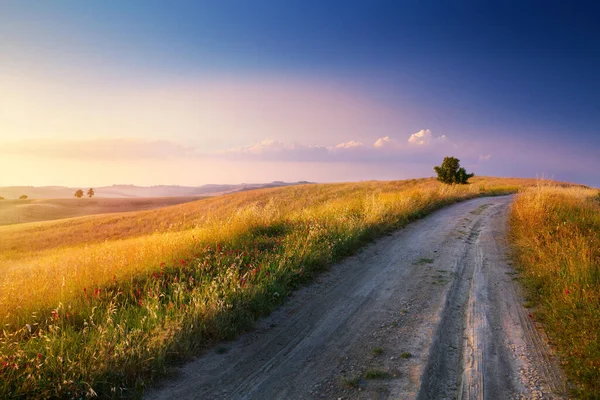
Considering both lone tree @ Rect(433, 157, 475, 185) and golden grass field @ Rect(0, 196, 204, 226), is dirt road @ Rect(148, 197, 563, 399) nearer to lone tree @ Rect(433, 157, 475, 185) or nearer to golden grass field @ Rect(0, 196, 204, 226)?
lone tree @ Rect(433, 157, 475, 185)

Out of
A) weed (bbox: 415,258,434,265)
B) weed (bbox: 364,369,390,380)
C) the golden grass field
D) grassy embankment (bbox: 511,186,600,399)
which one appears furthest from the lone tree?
the golden grass field

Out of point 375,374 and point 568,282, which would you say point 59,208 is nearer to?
point 375,374

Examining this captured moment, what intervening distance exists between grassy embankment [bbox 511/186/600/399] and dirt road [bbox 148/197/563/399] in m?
0.26

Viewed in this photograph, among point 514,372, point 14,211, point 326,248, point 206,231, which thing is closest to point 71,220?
point 14,211

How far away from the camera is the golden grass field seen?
50.4m

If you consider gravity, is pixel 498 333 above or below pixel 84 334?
below

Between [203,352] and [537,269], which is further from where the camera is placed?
[537,269]

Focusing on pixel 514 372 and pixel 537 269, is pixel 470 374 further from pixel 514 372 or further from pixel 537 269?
pixel 537 269

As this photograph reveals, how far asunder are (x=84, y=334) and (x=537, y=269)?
27.2 ft

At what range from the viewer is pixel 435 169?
3525 cm

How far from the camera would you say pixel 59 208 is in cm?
5828

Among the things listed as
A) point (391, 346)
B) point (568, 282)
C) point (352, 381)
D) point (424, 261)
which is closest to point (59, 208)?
point (424, 261)

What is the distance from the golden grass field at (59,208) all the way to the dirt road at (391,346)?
54649 millimetres

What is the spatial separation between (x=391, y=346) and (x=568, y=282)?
12.2 feet
